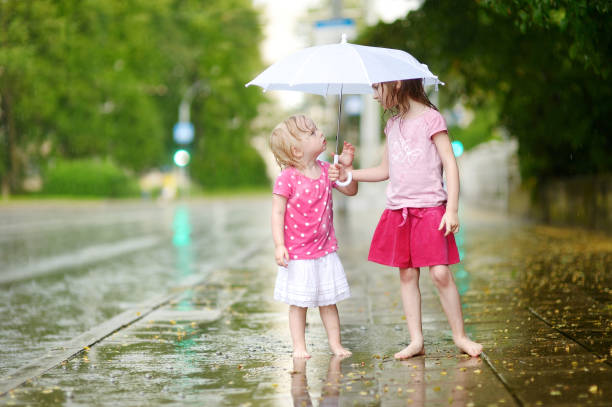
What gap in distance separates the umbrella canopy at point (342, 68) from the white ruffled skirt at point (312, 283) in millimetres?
1052

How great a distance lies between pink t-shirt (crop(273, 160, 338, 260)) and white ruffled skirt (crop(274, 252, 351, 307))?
0.21 ft

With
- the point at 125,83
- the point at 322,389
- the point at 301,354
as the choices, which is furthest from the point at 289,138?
the point at 125,83

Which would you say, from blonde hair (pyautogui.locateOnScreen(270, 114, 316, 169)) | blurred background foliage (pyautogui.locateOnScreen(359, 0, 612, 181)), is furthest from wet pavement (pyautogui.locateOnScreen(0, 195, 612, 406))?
blurred background foliage (pyautogui.locateOnScreen(359, 0, 612, 181))

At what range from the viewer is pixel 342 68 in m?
5.14

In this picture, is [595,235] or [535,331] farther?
[595,235]

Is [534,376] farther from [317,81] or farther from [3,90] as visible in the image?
[3,90]

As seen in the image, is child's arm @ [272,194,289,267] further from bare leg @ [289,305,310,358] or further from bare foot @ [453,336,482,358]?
bare foot @ [453,336,482,358]

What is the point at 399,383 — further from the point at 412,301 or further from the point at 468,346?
the point at 412,301

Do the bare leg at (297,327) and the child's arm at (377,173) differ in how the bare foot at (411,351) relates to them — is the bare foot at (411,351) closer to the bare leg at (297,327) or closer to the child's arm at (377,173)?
the bare leg at (297,327)

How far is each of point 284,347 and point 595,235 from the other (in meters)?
9.91

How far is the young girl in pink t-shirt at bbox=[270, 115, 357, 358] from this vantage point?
5238 millimetres

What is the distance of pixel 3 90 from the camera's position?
44.8 m

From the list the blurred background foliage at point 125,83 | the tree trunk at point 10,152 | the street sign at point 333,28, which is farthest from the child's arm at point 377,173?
the tree trunk at point 10,152

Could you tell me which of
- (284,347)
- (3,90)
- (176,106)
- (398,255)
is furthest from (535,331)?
(176,106)
